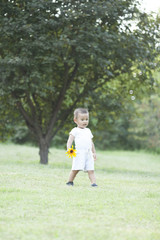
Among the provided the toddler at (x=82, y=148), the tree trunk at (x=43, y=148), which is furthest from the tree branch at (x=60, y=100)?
the toddler at (x=82, y=148)

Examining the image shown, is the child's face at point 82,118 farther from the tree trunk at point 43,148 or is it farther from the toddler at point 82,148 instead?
the tree trunk at point 43,148

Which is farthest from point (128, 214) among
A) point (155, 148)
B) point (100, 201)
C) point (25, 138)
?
point (25, 138)

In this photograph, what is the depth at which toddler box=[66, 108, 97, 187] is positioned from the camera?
8211mm

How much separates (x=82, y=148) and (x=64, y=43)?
20.5 ft

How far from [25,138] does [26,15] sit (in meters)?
39.2

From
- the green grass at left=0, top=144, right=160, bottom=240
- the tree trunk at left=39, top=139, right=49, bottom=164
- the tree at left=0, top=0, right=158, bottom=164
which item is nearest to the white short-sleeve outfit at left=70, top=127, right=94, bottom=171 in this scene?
the green grass at left=0, top=144, right=160, bottom=240

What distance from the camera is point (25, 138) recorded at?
2058 inches

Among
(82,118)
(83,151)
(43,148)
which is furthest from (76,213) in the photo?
(43,148)

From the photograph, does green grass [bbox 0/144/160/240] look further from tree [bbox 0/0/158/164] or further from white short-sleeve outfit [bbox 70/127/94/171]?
tree [bbox 0/0/158/164]

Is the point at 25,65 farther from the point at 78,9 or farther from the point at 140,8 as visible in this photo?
the point at 140,8

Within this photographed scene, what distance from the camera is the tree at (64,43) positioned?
13.7 meters

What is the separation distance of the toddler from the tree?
557 cm

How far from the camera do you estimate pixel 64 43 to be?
13.6 m

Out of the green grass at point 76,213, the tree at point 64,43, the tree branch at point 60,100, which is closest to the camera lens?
the green grass at point 76,213
